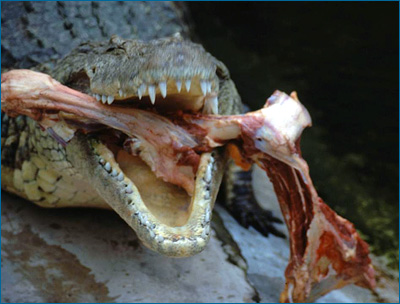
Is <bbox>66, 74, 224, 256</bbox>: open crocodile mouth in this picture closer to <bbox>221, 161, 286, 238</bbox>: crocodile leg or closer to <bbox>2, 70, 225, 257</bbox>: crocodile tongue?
<bbox>2, 70, 225, 257</bbox>: crocodile tongue

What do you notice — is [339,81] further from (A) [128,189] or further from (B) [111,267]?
(A) [128,189]

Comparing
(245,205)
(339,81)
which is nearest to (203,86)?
(245,205)

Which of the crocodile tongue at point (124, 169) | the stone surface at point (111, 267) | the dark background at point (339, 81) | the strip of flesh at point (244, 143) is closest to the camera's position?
the crocodile tongue at point (124, 169)

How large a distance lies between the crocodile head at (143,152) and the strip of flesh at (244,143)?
0.05 meters

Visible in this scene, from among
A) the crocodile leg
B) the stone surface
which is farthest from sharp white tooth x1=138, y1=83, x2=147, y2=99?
the crocodile leg

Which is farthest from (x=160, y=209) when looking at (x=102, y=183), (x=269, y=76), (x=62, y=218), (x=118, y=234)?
(x=269, y=76)

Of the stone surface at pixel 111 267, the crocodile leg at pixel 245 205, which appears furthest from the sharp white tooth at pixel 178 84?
the crocodile leg at pixel 245 205

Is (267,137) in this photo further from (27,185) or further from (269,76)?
(269,76)

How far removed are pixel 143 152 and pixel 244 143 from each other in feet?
1.26

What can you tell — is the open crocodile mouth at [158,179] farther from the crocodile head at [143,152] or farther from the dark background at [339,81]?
the dark background at [339,81]

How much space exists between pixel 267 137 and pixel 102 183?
2.03 feet

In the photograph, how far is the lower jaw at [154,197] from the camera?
1715mm

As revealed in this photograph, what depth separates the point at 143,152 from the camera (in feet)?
6.49

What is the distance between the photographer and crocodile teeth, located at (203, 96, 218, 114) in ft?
6.49
